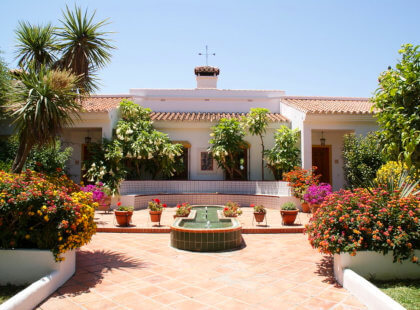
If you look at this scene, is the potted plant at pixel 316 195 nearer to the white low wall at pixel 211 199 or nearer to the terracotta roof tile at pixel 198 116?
the white low wall at pixel 211 199

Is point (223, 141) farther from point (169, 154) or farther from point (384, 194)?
point (384, 194)

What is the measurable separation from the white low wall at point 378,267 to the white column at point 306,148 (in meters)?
8.23

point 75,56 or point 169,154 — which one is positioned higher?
point 75,56

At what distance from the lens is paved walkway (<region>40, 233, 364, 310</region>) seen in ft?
14.2

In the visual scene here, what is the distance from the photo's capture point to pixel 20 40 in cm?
948

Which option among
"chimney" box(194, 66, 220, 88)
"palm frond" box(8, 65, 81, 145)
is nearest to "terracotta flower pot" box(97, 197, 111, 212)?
"palm frond" box(8, 65, 81, 145)

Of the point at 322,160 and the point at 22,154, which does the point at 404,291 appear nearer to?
the point at 22,154

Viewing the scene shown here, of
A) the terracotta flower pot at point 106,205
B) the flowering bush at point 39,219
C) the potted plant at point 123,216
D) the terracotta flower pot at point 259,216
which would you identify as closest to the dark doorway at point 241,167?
the terracotta flower pot at point 106,205

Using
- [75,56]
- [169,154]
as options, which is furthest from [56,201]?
[169,154]

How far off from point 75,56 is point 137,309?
8.24 m

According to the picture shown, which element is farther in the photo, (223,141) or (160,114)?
(160,114)

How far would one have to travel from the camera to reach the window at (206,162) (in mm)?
15820

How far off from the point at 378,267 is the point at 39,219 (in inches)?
204

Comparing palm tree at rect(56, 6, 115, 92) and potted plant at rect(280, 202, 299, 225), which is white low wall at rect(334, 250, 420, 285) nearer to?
potted plant at rect(280, 202, 299, 225)
